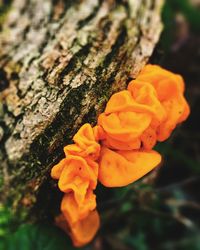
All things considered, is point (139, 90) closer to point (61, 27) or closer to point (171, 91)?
point (171, 91)

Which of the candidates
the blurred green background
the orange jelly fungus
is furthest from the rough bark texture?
the blurred green background

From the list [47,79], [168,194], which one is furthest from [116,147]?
[168,194]

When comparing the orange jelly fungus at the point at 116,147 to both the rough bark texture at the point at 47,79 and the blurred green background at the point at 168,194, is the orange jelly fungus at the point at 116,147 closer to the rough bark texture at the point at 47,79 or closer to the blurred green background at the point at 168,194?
the rough bark texture at the point at 47,79

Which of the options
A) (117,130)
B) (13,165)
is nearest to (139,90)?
(117,130)

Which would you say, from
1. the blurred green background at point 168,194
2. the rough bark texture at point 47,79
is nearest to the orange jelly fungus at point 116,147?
the rough bark texture at point 47,79

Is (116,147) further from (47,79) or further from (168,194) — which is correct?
(168,194)

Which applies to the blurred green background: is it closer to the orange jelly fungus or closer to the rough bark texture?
the rough bark texture
